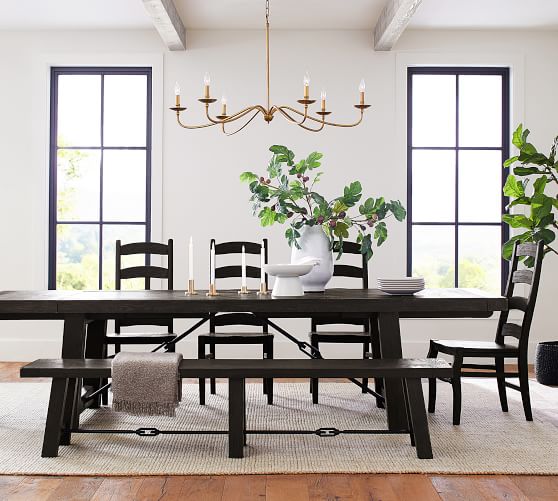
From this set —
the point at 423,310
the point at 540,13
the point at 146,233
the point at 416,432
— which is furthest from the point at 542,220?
the point at 146,233

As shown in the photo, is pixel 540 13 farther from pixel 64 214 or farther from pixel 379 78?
pixel 64 214

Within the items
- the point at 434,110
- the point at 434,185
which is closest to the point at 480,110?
the point at 434,110

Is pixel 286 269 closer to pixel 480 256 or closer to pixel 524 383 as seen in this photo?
pixel 524 383

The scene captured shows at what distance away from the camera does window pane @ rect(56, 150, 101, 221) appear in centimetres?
633

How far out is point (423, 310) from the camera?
3.64 metres

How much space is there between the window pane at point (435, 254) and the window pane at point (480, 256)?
0.09 meters

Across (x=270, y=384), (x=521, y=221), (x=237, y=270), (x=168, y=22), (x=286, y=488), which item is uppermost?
(x=168, y=22)

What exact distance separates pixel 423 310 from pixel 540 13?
3.23 m

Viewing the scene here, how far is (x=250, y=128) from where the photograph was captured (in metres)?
6.24

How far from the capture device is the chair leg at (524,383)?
13.3ft

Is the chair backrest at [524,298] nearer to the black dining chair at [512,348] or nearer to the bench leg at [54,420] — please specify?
the black dining chair at [512,348]

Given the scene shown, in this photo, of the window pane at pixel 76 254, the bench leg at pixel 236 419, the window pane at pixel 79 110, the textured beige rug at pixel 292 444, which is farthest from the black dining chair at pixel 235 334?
the window pane at pixel 79 110

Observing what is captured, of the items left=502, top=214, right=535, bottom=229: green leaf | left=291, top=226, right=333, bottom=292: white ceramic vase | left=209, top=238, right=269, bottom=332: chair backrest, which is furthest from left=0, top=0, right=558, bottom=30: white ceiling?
left=291, top=226, right=333, bottom=292: white ceramic vase

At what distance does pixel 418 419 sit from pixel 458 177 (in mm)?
3333
